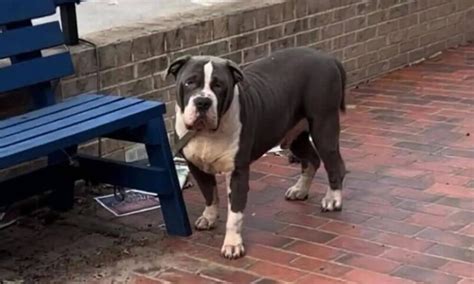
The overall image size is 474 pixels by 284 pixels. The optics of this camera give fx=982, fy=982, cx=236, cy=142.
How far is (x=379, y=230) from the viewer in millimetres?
4859

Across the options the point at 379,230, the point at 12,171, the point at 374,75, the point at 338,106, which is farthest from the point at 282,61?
the point at 374,75

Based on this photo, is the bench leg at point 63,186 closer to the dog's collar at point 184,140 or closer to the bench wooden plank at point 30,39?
the bench wooden plank at point 30,39

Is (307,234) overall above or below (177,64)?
below

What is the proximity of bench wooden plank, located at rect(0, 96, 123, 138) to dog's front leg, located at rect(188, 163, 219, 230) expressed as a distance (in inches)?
23.4

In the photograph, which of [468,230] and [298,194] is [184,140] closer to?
[298,194]

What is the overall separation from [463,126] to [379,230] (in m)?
2.01

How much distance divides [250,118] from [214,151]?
0.23 metres

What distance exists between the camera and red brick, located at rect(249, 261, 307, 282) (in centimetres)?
433

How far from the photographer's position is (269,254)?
4.59 metres

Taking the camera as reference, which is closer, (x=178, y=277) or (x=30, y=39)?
(x=178, y=277)

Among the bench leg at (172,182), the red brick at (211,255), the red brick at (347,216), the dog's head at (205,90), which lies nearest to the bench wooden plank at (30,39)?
the bench leg at (172,182)

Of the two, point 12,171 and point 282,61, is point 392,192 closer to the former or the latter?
point 282,61

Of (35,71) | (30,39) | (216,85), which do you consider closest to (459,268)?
(216,85)

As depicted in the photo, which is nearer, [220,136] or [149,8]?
[220,136]
